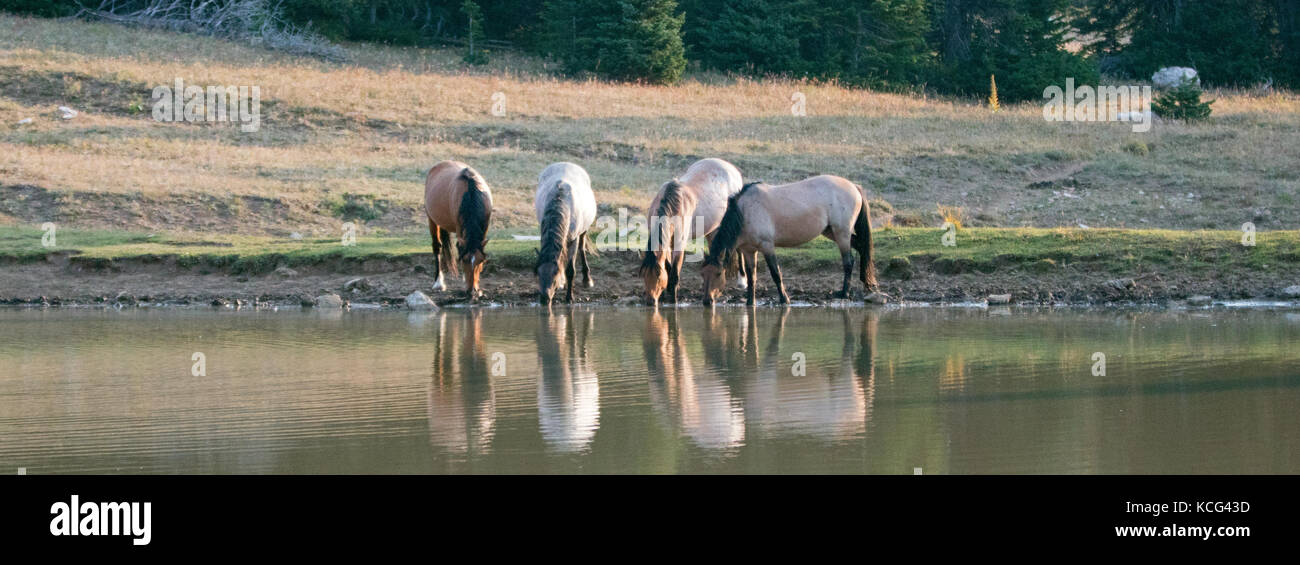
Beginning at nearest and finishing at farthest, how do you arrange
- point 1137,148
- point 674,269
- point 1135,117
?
1. point 674,269
2. point 1137,148
3. point 1135,117

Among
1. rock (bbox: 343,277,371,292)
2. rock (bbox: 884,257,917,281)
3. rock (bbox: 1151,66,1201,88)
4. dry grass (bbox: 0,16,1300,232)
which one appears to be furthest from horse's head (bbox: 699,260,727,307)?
rock (bbox: 1151,66,1201,88)

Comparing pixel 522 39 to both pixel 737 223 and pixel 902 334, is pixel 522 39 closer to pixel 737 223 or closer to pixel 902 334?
pixel 737 223

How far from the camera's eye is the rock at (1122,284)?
16469 millimetres

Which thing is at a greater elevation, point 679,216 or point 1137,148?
point 1137,148

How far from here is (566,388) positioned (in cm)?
1008

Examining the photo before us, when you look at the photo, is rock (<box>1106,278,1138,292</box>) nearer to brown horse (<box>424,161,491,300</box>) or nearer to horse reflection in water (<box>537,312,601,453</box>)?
horse reflection in water (<box>537,312,601,453</box>)

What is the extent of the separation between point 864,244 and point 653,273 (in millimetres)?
3124

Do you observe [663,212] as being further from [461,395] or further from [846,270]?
[461,395]

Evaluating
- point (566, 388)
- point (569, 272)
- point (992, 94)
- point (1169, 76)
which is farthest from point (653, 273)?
point (1169, 76)

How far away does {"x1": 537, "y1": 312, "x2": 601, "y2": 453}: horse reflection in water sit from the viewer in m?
8.23

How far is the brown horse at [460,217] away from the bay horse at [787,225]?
9.31 feet

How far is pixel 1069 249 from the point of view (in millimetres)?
17688
